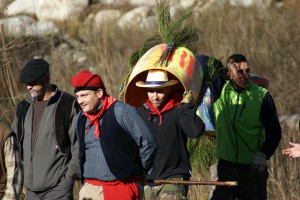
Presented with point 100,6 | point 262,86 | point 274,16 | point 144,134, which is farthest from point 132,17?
point 144,134

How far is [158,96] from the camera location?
8.20m

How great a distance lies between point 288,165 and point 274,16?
382 inches

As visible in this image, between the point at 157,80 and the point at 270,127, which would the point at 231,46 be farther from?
the point at 157,80

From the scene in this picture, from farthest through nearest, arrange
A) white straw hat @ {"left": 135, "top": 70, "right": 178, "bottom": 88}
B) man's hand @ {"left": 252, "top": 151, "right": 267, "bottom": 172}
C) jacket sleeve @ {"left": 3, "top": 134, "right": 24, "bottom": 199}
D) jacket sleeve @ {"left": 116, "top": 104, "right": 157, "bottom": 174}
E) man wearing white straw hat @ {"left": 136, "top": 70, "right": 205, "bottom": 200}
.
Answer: man's hand @ {"left": 252, "top": 151, "right": 267, "bottom": 172} < white straw hat @ {"left": 135, "top": 70, "right": 178, "bottom": 88} < man wearing white straw hat @ {"left": 136, "top": 70, "right": 205, "bottom": 200} < jacket sleeve @ {"left": 116, "top": 104, "right": 157, "bottom": 174} < jacket sleeve @ {"left": 3, "top": 134, "right": 24, "bottom": 199}

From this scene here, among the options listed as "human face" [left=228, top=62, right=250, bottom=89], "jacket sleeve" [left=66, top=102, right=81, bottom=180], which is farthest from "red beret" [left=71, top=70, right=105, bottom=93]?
"human face" [left=228, top=62, right=250, bottom=89]

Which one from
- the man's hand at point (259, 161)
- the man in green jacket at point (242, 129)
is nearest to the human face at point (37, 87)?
the man in green jacket at point (242, 129)

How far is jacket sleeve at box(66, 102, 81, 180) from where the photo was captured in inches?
311

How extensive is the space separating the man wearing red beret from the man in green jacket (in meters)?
1.58

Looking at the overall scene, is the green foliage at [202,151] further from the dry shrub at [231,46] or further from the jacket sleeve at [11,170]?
the dry shrub at [231,46]

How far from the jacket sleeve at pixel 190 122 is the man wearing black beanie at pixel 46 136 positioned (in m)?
0.91

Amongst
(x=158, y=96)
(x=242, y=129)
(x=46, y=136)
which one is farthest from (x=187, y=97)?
(x=46, y=136)

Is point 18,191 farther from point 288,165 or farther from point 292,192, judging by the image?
point 288,165

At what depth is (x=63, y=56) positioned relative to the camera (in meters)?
20.0

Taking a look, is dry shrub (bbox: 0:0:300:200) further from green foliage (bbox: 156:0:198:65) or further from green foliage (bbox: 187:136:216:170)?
green foliage (bbox: 156:0:198:65)
